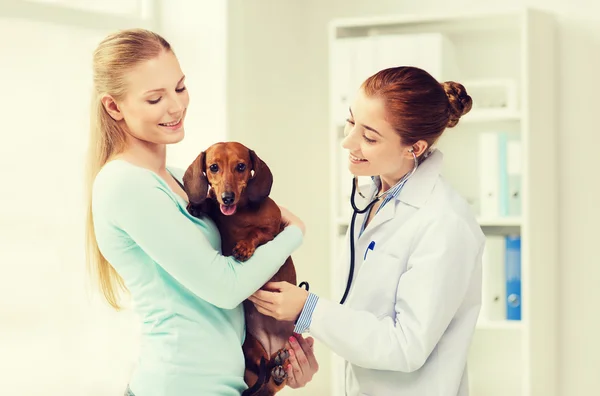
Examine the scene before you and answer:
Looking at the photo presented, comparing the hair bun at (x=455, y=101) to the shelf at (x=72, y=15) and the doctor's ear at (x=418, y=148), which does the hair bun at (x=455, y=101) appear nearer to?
the doctor's ear at (x=418, y=148)

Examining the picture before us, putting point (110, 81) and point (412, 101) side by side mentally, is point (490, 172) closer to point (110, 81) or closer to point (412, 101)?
point (412, 101)

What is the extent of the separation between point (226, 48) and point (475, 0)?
3.58ft

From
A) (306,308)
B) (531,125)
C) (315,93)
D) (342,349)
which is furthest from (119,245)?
(315,93)

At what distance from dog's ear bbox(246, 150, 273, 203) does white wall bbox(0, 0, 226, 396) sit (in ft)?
3.70

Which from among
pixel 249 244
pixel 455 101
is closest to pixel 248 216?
pixel 249 244

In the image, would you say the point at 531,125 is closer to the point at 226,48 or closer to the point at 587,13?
the point at 587,13

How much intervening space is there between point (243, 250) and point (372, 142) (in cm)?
40

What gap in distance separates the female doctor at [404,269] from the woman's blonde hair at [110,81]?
0.44 metres

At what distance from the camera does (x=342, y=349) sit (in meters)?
1.68

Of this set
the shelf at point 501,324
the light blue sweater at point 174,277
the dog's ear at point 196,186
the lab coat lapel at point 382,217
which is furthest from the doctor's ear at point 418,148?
the shelf at point 501,324

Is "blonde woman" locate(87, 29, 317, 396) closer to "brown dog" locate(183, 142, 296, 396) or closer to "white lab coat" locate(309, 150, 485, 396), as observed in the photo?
"brown dog" locate(183, 142, 296, 396)

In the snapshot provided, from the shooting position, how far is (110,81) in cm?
164

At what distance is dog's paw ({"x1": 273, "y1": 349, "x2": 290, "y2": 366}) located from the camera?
1724 mm

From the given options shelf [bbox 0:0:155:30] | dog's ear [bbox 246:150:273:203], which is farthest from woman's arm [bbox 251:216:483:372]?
shelf [bbox 0:0:155:30]
